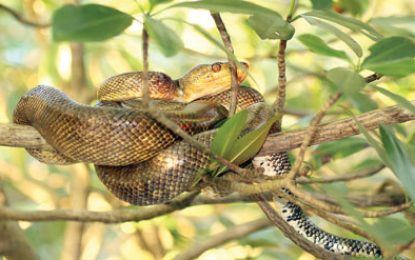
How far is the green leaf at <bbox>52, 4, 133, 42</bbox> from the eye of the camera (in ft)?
3.23

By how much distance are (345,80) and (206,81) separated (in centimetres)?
117

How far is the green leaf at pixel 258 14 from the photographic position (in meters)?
1.13

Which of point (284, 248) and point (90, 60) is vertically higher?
point (90, 60)

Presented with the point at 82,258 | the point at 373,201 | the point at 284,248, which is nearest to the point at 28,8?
the point at 82,258

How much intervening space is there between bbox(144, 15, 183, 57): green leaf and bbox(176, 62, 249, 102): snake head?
3.50 ft

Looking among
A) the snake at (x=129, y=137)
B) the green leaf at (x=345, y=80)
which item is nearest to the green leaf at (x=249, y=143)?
the snake at (x=129, y=137)

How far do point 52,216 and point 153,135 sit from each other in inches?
22.6

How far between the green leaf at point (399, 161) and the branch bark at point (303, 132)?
5.6 inches

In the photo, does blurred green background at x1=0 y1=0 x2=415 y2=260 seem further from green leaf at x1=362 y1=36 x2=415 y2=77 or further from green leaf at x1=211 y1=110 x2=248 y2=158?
green leaf at x1=362 y1=36 x2=415 y2=77

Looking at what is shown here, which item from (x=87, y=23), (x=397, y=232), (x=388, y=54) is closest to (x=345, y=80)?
(x=388, y=54)

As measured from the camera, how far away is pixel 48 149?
5.78ft

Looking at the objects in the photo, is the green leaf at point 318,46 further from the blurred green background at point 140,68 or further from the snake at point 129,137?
the blurred green background at point 140,68

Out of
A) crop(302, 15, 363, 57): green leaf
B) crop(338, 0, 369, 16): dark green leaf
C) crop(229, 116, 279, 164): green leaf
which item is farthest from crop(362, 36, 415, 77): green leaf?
crop(338, 0, 369, 16): dark green leaf

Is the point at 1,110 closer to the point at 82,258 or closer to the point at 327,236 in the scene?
the point at 82,258
